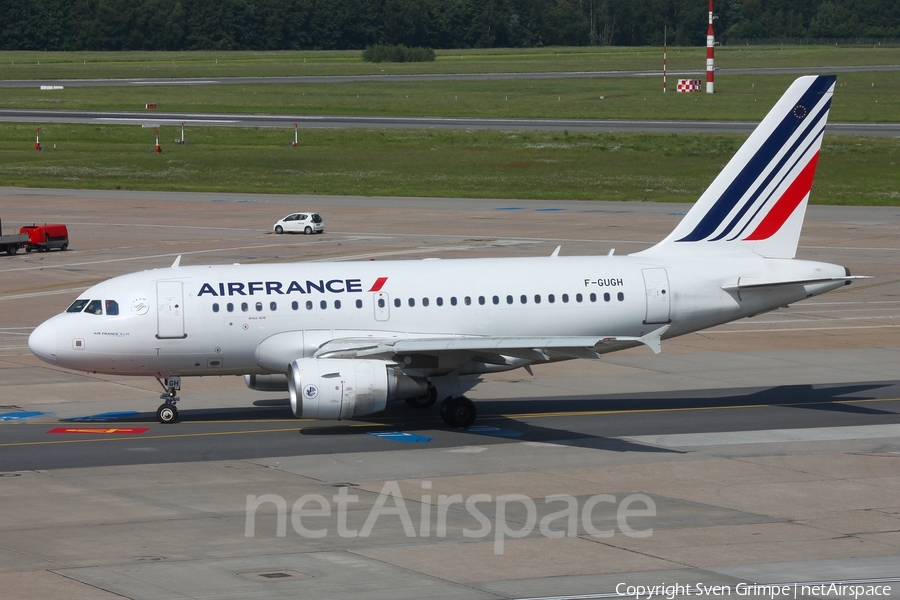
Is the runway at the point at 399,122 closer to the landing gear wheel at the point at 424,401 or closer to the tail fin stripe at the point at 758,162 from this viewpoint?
the tail fin stripe at the point at 758,162

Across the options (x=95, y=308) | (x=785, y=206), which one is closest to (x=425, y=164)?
(x=785, y=206)

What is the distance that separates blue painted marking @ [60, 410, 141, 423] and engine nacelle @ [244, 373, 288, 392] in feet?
12.1

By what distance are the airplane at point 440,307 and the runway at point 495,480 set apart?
1766mm

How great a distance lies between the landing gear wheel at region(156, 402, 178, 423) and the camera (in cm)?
3441

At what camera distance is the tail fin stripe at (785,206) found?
37156mm

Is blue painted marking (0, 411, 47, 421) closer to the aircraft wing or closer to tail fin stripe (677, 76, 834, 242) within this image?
the aircraft wing

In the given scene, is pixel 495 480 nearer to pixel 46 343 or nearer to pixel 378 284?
pixel 378 284

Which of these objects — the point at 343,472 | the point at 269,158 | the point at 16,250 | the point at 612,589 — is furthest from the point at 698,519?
the point at 269,158

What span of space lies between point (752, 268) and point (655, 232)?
36261 millimetres

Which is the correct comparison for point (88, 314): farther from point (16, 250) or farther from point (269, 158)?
point (269, 158)

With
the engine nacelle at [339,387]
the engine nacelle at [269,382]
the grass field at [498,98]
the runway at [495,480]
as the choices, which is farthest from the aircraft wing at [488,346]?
the grass field at [498,98]

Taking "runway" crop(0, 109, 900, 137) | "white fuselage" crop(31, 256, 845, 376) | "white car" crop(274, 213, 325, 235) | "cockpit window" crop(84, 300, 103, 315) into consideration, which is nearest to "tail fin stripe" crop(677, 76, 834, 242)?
"white fuselage" crop(31, 256, 845, 376)

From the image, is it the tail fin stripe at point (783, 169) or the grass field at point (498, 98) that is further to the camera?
the grass field at point (498, 98)

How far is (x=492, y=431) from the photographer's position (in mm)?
33469
